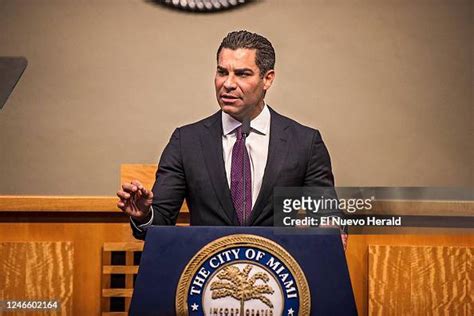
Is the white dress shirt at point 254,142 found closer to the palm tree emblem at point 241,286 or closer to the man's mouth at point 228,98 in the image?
the man's mouth at point 228,98

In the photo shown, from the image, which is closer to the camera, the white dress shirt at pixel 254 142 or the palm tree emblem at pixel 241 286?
the palm tree emblem at pixel 241 286

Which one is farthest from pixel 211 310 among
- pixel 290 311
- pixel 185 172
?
pixel 185 172

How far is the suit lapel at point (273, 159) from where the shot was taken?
176cm

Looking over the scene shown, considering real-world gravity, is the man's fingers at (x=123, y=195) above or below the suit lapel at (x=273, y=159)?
below

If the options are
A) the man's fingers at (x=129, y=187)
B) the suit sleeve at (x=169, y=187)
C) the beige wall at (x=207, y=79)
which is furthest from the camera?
the beige wall at (x=207, y=79)

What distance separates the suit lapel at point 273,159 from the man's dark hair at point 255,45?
0.11 m

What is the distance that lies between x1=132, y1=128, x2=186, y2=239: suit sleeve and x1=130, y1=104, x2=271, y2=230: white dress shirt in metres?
0.10

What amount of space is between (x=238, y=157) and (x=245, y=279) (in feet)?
1.08

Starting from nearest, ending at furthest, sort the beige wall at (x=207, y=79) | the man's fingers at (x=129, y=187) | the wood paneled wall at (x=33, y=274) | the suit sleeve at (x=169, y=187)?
the man's fingers at (x=129, y=187)
the suit sleeve at (x=169, y=187)
the wood paneled wall at (x=33, y=274)
the beige wall at (x=207, y=79)

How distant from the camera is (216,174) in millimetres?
1783

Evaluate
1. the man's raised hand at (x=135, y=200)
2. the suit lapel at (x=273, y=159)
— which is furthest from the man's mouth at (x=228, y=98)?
the man's raised hand at (x=135, y=200)

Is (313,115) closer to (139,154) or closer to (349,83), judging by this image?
(349,83)

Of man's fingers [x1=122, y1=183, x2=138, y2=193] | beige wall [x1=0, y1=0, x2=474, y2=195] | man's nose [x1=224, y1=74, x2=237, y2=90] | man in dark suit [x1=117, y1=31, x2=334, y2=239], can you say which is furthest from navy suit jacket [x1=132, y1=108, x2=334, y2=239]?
beige wall [x1=0, y1=0, x2=474, y2=195]

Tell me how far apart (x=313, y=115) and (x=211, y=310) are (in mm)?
766
